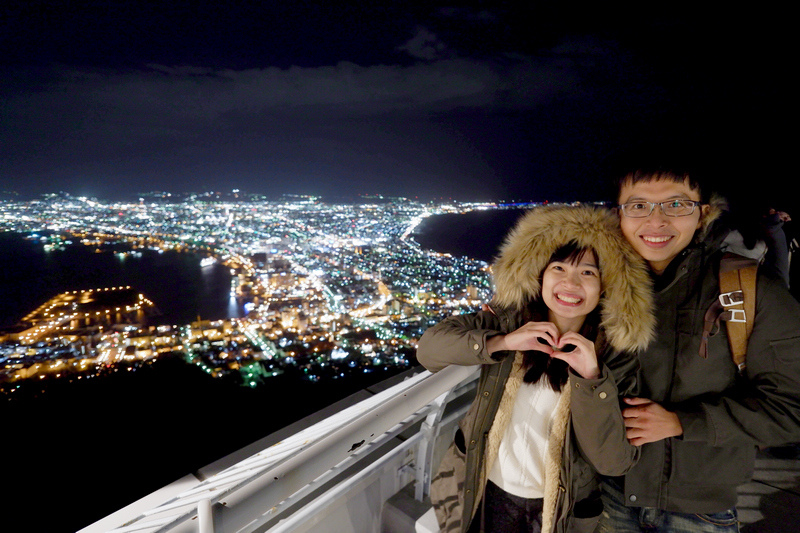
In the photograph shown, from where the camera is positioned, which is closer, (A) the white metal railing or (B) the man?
(A) the white metal railing

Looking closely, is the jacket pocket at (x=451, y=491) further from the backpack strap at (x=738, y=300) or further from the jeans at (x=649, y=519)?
the backpack strap at (x=738, y=300)

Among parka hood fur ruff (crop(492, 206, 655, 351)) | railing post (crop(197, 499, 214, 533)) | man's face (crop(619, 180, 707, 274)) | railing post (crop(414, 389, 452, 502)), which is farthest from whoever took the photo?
railing post (crop(414, 389, 452, 502))

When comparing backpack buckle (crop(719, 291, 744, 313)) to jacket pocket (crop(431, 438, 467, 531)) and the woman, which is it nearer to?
the woman

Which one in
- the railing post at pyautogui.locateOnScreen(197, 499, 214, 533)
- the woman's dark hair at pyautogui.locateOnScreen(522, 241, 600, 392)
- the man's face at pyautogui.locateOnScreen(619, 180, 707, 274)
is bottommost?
the railing post at pyautogui.locateOnScreen(197, 499, 214, 533)

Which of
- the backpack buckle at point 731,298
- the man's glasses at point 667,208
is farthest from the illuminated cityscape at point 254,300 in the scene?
the backpack buckle at point 731,298

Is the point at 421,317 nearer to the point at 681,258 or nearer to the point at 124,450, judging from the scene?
the point at 124,450

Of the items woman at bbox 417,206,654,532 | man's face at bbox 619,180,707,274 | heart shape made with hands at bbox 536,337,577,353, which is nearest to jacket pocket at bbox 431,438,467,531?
woman at bbox 417,206,654,532

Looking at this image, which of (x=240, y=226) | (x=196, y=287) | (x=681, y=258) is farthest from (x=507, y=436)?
(x=240, y=226)
